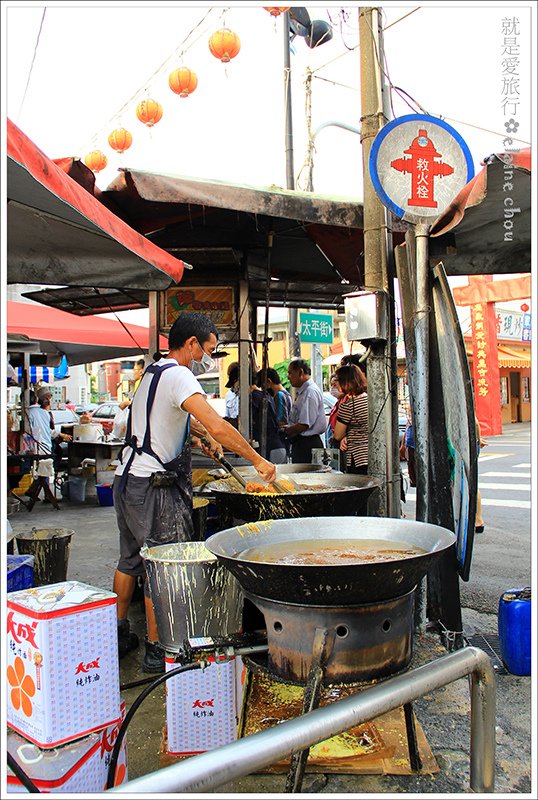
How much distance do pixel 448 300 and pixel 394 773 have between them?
8.90ft

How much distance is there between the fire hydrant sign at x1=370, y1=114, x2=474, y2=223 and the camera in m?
3.99

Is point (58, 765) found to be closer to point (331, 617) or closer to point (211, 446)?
point (331, 617)

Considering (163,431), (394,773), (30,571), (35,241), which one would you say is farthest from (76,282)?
(394,773)

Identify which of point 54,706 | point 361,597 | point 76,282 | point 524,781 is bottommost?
point 524,781

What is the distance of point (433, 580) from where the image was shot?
13.0 ft

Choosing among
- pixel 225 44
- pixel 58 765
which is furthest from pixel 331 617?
pixel 225 44

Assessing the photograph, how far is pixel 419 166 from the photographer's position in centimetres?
407

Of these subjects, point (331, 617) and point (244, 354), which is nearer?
point (331, 617)

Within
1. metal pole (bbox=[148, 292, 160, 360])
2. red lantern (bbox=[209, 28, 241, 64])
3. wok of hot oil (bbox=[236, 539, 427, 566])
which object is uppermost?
red lantern (bbox=[209, 28, 241, 64])

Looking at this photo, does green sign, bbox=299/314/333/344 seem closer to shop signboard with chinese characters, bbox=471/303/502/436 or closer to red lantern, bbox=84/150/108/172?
red lantern, bbox=84/150/108/172

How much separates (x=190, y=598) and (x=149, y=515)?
1.07 metres

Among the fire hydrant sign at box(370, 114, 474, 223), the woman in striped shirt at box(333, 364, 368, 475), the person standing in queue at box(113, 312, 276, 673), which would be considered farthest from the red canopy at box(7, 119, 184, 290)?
the woman in striped shirt at box(333, 364, 368, 475)

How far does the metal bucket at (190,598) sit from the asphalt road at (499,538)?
2.92 metres

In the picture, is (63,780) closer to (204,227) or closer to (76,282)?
(76,282)
